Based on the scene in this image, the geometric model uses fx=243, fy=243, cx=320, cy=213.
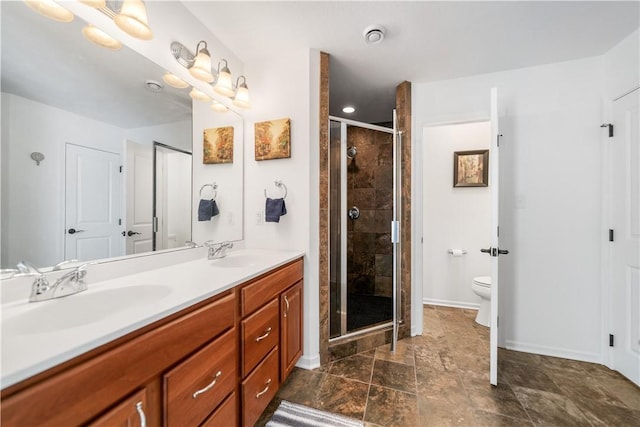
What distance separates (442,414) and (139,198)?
2.10 meters

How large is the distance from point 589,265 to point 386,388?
190cm

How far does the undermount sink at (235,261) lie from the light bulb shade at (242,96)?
1.16 meters

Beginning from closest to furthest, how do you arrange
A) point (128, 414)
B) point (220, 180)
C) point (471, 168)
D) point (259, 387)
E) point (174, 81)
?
point (128, 414)
point (259, 387)
point (174, 81)
point (220, 180)
point (471, 168)

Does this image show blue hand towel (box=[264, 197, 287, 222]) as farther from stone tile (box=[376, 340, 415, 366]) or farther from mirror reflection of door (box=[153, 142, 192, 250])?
stone tile (box=[376, 340, 415, 366])

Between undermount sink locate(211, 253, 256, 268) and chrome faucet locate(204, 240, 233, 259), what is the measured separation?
3 centimetres

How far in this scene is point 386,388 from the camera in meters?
1.61

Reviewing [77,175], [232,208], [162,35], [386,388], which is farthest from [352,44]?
[386,388]

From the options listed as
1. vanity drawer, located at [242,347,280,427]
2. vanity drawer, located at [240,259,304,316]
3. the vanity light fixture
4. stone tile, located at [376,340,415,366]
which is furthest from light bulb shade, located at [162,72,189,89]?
stone tile, located at [376,340,415,366]

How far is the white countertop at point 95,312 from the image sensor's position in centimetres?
52

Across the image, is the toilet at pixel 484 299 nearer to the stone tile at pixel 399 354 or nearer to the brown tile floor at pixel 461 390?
the brown tile floor at pixel 461 390

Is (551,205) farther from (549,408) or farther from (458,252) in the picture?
(549,408)

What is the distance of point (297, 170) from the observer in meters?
1.86

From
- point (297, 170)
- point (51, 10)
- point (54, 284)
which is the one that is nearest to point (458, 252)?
point (297, 170)

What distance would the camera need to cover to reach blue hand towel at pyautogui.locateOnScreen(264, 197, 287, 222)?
1821mm
